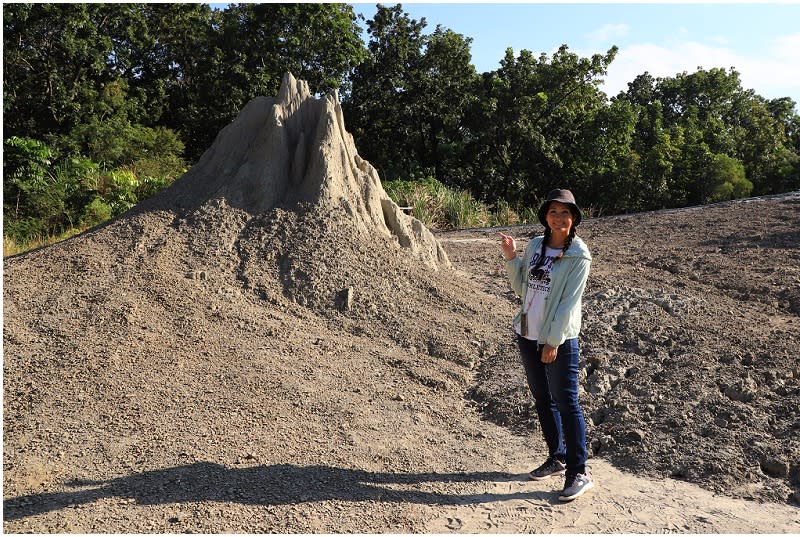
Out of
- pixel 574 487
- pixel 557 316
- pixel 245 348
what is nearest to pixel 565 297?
pixel 557 316

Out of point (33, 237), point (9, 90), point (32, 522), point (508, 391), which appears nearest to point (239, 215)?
point (508, 391)

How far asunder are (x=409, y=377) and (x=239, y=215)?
2.34 metres

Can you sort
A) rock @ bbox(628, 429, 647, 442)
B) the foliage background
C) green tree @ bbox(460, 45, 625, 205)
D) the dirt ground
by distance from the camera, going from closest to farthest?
the dirt ground < rock @ bbox(628, 429, 647, 442) < the foliage background < green tree @ bbox(460, 45, 625, 205)

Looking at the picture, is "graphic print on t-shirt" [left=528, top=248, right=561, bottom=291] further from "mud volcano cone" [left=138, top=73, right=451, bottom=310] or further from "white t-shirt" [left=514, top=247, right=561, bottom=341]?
"mud volcano cone" [left=138, top=73, right=451, bottom=310]

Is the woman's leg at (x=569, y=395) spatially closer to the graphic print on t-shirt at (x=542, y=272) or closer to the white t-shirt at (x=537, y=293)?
the white t-shirt at (x=537, y=293)

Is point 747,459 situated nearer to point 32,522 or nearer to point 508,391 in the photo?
point 508,391

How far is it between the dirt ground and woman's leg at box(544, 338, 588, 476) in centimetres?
30

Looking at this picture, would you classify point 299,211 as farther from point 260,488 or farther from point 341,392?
point 260,488

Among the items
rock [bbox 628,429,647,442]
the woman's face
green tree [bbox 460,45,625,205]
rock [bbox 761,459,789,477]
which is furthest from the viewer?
green tree [bbox 460,45,625,205]

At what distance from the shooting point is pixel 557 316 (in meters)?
3.31

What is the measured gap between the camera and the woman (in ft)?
11.0

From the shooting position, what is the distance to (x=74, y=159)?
1435 cm

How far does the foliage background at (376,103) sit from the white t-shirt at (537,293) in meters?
12.1

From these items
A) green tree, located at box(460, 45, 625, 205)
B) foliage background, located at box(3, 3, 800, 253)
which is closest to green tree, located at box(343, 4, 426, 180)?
foliage background, located at box(3, 3, 800, 253)
